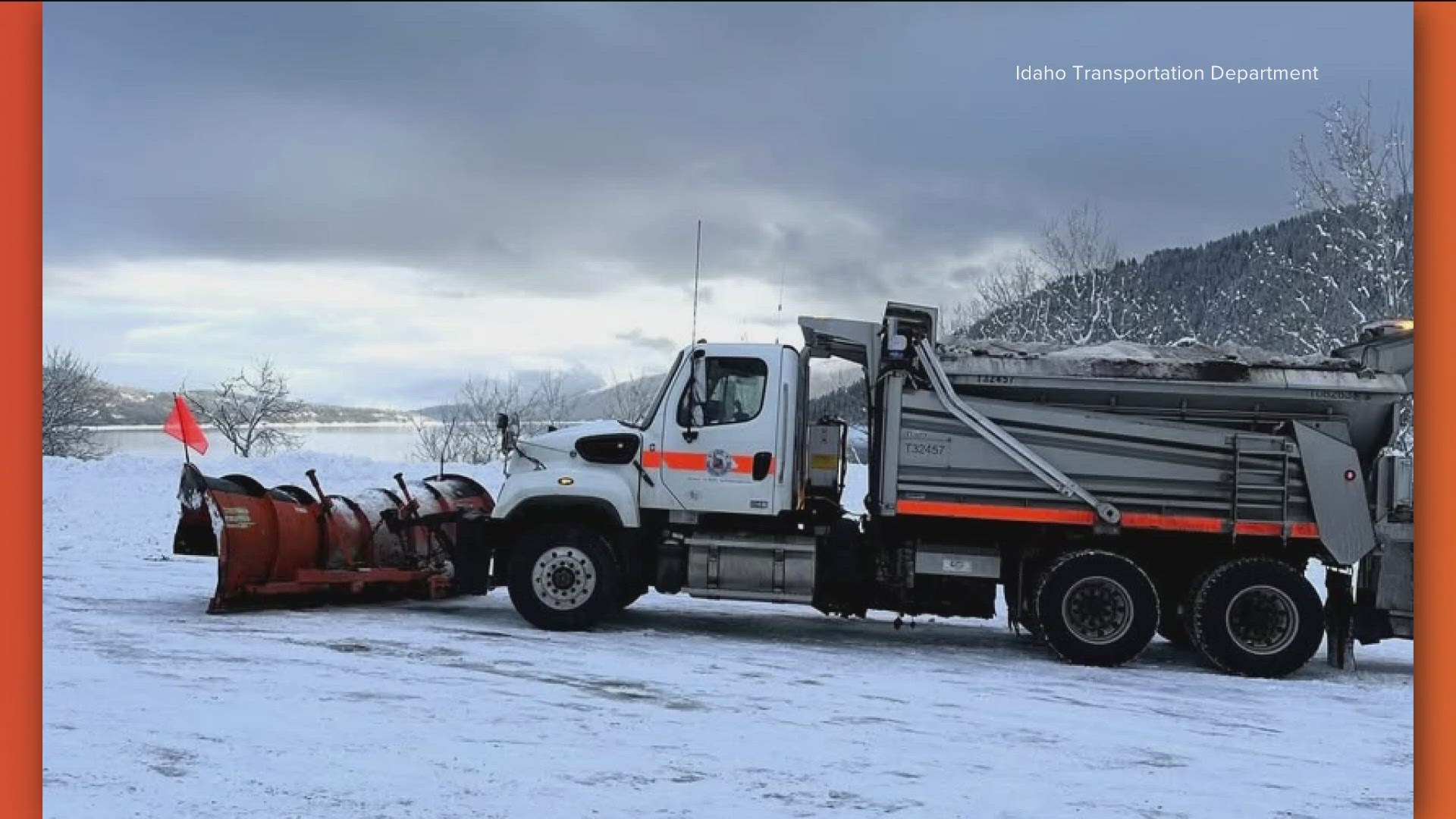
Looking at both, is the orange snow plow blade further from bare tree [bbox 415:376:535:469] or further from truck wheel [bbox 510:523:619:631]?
bare tree [bbox 415:376:535:469]

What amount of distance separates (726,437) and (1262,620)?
15.4 ft

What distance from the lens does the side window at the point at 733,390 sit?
11016 millimetres

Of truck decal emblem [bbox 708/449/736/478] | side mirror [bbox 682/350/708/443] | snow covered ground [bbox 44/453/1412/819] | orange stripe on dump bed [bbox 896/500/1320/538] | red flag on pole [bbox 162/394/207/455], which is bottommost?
snow covered ground [bbox 44/453/1412/819]

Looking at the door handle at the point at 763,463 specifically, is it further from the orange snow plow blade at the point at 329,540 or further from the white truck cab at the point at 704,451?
the orange snow plow blade at the point at 329,540

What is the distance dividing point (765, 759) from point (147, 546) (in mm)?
13305

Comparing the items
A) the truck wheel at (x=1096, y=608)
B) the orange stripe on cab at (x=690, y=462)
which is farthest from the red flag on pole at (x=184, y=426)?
the truck wheel at (x=1096, y=608)

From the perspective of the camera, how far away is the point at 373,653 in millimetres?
9414

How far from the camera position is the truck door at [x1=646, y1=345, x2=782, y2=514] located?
36.0ft

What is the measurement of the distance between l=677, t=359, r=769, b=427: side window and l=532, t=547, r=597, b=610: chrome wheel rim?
1.52 m

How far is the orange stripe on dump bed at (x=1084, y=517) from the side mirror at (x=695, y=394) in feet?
6.24

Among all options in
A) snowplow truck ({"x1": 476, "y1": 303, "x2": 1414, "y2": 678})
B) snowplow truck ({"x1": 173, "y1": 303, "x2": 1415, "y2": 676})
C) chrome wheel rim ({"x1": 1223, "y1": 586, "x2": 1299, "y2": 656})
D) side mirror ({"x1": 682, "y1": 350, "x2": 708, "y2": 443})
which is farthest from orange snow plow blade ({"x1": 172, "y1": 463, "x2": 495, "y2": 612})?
chrome wheel rim ({"x1": 1223, "y1": 586, "x2": 1299, "y2": 656})
